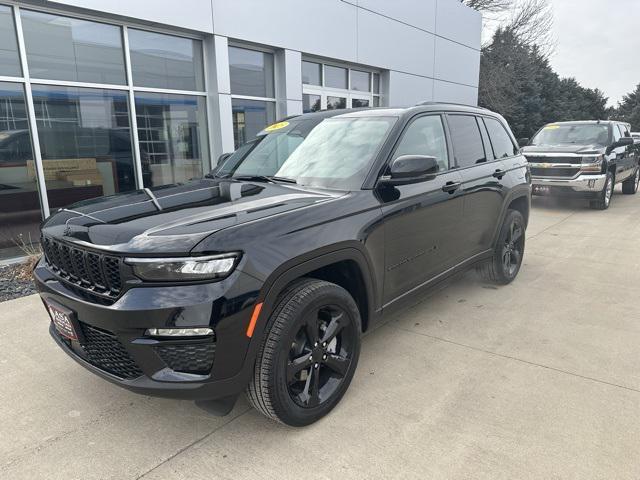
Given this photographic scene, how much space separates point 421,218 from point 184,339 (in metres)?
2.03

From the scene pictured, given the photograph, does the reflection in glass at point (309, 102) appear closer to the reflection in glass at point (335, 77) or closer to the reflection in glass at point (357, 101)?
the reflection in glass at point (335, 77)

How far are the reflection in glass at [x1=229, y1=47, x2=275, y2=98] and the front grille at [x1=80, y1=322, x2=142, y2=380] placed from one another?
25.7 ft

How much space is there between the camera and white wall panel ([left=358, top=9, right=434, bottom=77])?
474 inches

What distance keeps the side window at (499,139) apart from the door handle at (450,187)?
1.14 metres

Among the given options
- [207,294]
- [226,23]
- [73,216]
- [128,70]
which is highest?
[226,23]

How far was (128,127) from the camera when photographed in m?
8.00

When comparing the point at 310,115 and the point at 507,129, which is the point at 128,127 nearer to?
the point at 310,115

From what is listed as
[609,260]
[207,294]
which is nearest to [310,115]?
[207,294]

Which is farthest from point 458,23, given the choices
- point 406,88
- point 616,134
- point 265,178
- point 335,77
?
point 265,178

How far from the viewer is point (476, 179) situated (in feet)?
14.2

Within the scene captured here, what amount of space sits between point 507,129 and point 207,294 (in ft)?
14.2

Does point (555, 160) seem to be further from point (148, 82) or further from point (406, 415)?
point (406, 415)

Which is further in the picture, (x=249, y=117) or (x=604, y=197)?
(x=604, y=197)

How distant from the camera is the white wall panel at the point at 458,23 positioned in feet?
48.5
